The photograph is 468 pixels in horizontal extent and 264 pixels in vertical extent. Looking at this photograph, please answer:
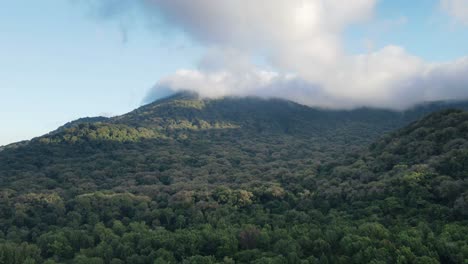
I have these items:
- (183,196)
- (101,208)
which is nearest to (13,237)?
(101,208)

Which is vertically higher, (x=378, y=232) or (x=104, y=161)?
(x=104, y=161)

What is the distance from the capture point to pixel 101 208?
95312 mm

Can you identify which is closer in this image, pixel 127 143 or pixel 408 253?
pixel 408 253

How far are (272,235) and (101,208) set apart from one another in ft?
143

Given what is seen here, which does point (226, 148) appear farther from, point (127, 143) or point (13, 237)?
point (13, 237)

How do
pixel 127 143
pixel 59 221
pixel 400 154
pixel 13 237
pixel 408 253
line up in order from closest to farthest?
pixel 408 253
pixel 13 237
pixel 59 221
pixel 400 154
pixel 127 143

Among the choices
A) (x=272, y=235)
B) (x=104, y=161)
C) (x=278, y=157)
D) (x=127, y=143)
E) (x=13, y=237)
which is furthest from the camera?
(x=127, y=143)

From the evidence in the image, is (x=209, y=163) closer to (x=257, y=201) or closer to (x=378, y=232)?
(x=257, y=201)

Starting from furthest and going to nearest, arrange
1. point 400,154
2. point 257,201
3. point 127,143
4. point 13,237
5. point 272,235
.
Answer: point 127,143 → point 400,154 → point 257,201 → point 13,237 → point 272,235

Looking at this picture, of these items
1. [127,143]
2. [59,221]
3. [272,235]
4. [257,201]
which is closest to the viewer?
[272,235]

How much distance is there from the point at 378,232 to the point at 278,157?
10565 centimetres

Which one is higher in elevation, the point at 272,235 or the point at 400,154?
the point at 400,154

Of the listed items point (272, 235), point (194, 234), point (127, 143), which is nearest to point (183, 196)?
point (194, 234)

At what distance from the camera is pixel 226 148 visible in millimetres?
192125
